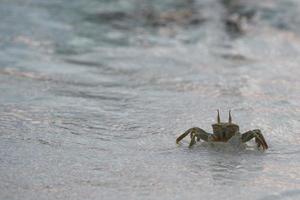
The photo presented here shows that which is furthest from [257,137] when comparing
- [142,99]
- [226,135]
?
[142,99]

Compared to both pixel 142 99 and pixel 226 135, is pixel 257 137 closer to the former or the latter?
pixel 226 135

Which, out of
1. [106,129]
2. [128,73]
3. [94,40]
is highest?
[94,40]

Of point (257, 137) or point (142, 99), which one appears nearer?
point (257, 137)

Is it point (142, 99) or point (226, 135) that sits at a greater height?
point (142, 99)

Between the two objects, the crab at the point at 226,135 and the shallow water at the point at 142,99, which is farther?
the crab at the point at 226,135

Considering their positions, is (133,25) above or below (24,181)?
above

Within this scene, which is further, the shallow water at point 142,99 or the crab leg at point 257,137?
the crab leg at point 257,137

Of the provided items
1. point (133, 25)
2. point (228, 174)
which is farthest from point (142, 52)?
point (228, 174)

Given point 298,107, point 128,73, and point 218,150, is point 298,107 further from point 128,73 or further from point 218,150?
point 128,73
